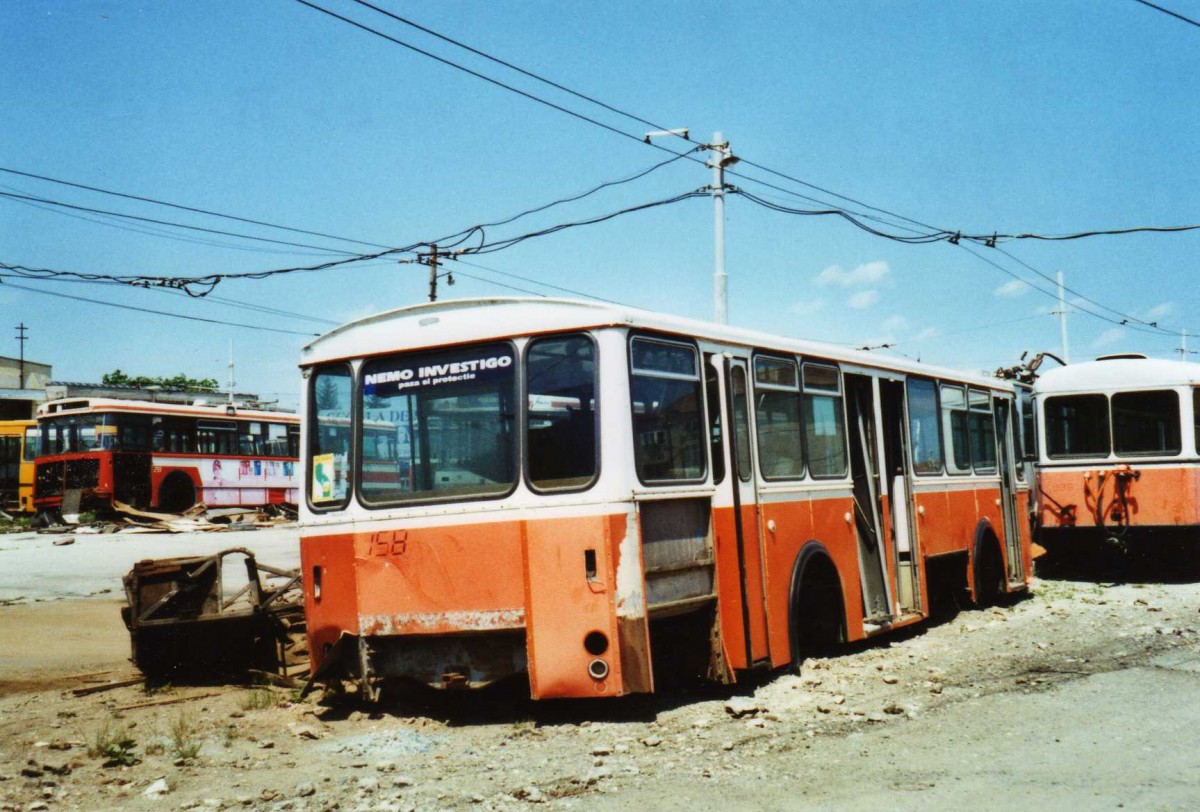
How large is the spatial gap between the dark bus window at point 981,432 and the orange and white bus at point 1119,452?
3.97 metres

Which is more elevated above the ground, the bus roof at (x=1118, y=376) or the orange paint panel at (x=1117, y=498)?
the bus roof at (x=1118, y=376)

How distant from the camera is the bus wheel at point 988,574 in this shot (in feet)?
41.8

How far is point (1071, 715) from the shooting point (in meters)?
7.15

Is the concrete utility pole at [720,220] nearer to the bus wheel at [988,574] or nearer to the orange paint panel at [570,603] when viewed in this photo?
the bus wheel at [988,574]

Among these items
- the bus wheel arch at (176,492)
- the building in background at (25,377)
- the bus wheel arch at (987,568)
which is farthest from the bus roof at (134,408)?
the building in background at (25,377)

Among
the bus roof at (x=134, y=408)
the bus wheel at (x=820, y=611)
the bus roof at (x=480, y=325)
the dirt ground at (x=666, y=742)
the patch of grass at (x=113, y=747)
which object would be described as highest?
the bus roof at (x=134, y=408)

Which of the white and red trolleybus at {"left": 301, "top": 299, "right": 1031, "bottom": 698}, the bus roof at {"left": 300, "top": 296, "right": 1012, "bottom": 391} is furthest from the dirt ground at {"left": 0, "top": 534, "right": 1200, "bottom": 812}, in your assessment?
the bus roof at {"left": 300, "top": 296, "right": 1012, "bottom": 391}

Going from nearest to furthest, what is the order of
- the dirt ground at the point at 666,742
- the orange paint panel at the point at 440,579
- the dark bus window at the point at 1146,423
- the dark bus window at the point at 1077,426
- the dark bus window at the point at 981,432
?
the dirt ground at the point at 666,742
the orange paint panel at the point at 440,579
the dark bus window at the point at 981,432
the dark bus window at the point at 1146,423
the dark bus window at the point at 1077,426

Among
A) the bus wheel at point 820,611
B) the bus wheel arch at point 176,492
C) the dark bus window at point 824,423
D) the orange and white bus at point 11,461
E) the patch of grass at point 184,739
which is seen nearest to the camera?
the patch of grass at point 184,739

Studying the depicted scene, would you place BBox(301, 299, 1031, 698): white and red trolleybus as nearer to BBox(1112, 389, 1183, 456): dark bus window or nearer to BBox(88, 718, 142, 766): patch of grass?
BBox(88, 718, 142, 766): patch of grass

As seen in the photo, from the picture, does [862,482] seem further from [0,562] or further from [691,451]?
[0,562]

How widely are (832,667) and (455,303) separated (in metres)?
4.39

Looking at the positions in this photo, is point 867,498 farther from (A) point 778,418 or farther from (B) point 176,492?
(B) point 176,492

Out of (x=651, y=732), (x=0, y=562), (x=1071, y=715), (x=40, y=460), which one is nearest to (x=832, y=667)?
(x=1071, y=715)
